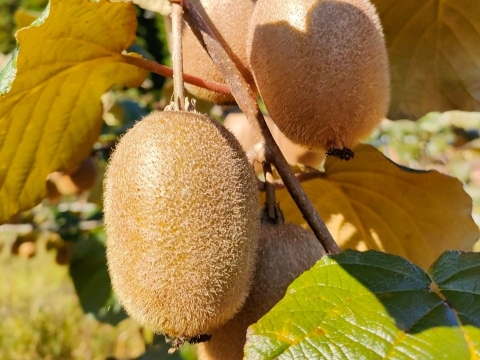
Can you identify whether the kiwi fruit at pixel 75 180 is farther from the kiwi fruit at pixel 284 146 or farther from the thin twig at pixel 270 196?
the thin twig at pixel 270 196

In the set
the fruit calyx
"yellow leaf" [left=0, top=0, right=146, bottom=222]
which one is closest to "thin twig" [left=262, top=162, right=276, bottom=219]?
the fruit calyx

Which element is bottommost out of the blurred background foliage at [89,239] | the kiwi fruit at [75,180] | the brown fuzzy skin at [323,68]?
the blurred background foliage at [89,239]

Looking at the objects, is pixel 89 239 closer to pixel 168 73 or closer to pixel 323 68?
pixel 168 73

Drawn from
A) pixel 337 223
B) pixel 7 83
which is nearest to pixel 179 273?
pixel 7 83

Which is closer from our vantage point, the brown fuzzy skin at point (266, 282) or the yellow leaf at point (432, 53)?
the brown fuzzy skin at point (266, 282)

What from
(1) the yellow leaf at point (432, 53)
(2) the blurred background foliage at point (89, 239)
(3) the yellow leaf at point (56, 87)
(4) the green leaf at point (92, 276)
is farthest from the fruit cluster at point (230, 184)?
(4) the green leaf at point (92, 276)

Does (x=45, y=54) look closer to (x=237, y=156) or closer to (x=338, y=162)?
(x=237, y=156)

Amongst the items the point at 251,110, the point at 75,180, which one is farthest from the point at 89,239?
the point at 251,110

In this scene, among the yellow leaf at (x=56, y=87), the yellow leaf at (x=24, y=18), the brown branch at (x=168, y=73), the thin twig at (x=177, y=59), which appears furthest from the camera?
the yellow leaf at (x=24, y=18)
